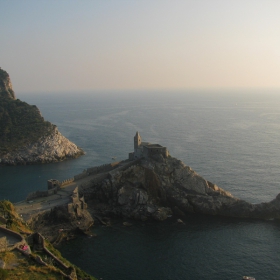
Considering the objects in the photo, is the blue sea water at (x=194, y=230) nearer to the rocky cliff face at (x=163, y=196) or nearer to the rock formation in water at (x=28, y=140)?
the rocky cliff face at (x=163, y=196)

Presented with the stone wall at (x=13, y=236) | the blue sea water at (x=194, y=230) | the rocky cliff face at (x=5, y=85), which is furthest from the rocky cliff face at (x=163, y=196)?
the rocky cliff face at (x=5, y=85)

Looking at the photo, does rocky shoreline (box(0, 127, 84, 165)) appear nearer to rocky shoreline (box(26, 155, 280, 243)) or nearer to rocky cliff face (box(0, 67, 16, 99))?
rocky shoreline (box(26, 155, 280, 243))

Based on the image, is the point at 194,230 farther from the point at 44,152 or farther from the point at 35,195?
the point at 44,152

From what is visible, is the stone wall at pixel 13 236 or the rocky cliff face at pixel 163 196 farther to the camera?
the rocky cliff face at pixel 163 196

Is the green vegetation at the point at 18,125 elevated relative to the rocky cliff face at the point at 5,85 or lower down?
lower down

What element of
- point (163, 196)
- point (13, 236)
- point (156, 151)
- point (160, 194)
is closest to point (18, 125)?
point (156, 151)

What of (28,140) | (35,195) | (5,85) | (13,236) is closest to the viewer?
(13,236)

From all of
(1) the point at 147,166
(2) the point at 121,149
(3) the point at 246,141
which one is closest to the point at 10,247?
(1) the point at 147,166
